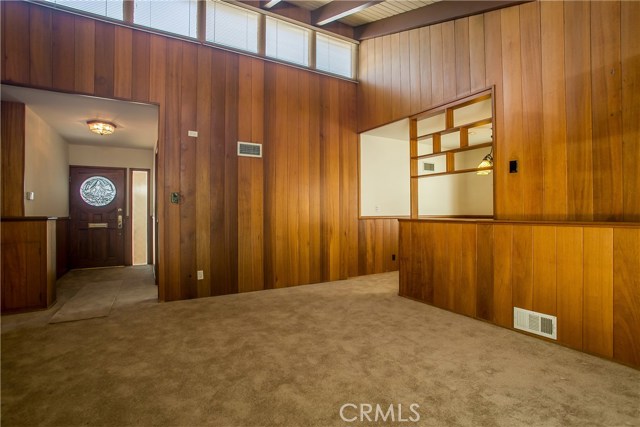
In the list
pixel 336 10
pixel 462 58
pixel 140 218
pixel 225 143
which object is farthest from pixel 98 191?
pixel 462 58

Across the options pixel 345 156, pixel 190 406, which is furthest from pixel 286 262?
pixel 190 406

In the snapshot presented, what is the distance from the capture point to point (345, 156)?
502 cm

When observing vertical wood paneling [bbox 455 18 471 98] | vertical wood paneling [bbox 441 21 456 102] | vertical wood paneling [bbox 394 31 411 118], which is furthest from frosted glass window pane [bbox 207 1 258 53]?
vertical wood paneling [bbox 455 18 471 98]

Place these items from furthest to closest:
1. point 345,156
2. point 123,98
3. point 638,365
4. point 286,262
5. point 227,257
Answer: point 345,156 < point 286,262 < point 227,257 < point 123,98 < point 638,365

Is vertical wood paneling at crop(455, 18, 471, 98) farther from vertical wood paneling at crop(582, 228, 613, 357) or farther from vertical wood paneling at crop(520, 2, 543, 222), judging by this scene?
vertical wood paneling at crop(582, 228, 613, 357)

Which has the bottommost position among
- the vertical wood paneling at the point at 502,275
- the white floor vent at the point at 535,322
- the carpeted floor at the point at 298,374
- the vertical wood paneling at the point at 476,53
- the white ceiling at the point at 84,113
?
the carpeted floor at the point at 298,374

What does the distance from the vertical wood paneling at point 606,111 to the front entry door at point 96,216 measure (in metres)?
7.36

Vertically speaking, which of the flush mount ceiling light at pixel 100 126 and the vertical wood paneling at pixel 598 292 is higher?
the flush mount ceiling light at pixel 100 126

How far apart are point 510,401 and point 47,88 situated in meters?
4.81

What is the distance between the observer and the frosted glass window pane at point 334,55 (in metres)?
4.84

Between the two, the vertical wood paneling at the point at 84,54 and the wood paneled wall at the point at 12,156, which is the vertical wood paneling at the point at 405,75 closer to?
the vertical wood paneling at the point at 84,54

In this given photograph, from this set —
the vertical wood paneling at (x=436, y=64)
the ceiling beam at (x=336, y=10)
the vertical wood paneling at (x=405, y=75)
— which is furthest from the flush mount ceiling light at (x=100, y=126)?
the vertical wood paneling at (x=436, y=64)

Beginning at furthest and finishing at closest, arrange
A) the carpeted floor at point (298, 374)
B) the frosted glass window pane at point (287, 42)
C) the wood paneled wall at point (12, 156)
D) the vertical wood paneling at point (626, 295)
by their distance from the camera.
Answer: the frosted glass window pane at point (287, 42) → the wood paneled wall at point (12, 156) → the vertical wood paneling at point (626, 295) → the carpeted floor at point (298, 374)

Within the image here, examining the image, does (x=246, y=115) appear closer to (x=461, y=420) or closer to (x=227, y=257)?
(x=227, y=257)
